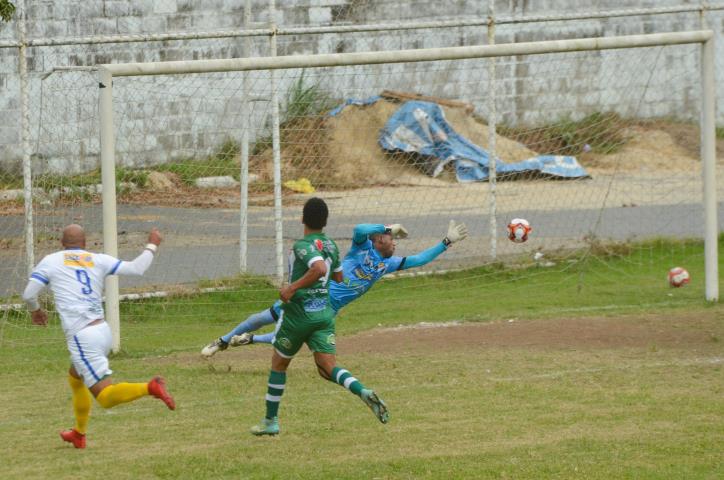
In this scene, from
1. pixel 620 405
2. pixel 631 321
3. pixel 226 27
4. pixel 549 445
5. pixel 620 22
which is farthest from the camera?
pixel 620 22

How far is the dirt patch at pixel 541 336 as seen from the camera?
1252 centimetres

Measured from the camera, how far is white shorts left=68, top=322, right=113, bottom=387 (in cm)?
849

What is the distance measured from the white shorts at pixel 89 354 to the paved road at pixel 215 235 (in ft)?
19.6

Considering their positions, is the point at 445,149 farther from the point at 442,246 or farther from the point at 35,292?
the point at 35,292

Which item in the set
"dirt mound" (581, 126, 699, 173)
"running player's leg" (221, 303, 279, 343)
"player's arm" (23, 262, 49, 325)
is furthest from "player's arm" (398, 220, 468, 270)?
"dirt mound" (581, 126, 699, 173)

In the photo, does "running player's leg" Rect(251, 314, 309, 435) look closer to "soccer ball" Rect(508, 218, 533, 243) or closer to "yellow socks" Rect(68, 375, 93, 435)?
"yellow socks" Rect(68, 375, 93, 435)

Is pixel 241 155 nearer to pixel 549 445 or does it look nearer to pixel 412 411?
pixel 412 411

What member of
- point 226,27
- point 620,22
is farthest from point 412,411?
point 620,22

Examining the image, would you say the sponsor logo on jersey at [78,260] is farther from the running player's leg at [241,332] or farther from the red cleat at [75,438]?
the running player's leg at [241,332]

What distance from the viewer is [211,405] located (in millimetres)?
10219

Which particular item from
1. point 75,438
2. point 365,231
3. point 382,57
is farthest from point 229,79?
point 75,438

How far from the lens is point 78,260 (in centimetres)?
865

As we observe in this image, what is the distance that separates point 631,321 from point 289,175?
4807mm

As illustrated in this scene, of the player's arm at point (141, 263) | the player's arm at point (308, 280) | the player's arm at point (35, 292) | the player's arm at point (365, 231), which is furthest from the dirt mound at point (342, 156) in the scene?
the player's arm at point (35, 292)
